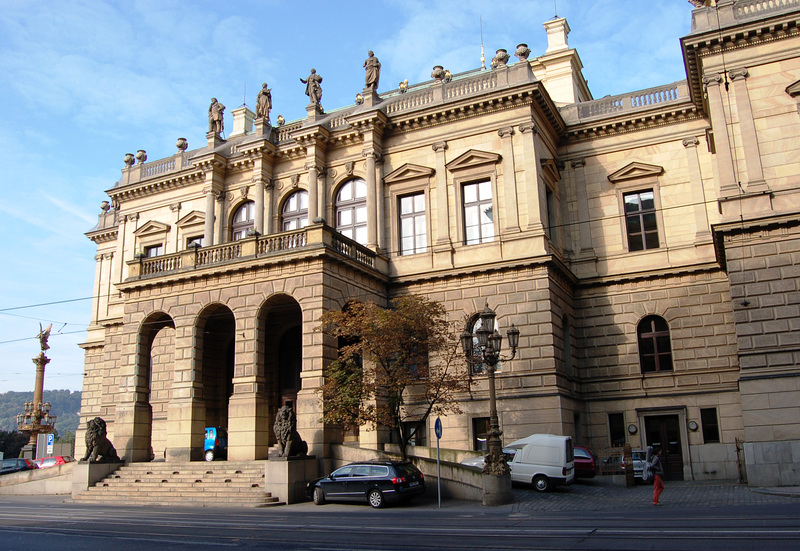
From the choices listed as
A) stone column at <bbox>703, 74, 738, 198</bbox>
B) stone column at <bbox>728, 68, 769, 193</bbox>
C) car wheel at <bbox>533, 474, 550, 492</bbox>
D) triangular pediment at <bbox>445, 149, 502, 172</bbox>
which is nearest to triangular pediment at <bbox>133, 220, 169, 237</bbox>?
triangular pediment at <bbox>445, 149, 502, 172</bbox>

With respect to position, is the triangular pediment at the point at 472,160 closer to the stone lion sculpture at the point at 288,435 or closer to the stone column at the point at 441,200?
the stone column at the point at 441,200

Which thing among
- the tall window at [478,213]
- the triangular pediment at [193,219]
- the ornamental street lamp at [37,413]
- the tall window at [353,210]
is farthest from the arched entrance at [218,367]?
the ornamental street lamp at [37,413]

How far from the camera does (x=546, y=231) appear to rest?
31734 millimetres

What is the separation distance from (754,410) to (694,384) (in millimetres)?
7302

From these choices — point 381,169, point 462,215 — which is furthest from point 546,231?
point 381,169

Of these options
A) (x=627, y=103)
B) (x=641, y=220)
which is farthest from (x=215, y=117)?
(x=641, y=220)

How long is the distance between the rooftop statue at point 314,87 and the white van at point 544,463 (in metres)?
22.5

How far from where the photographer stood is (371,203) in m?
35.0

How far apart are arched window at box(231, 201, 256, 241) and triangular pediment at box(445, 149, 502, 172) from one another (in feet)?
39.5

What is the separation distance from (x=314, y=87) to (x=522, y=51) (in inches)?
467

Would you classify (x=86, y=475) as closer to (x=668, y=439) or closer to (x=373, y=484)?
(x=373, y=484)

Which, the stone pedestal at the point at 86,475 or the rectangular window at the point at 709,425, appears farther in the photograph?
the rectangular window at the point at 709,425

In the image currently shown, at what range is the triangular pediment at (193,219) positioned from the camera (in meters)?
40.9

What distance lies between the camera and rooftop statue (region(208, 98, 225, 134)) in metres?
41.2
